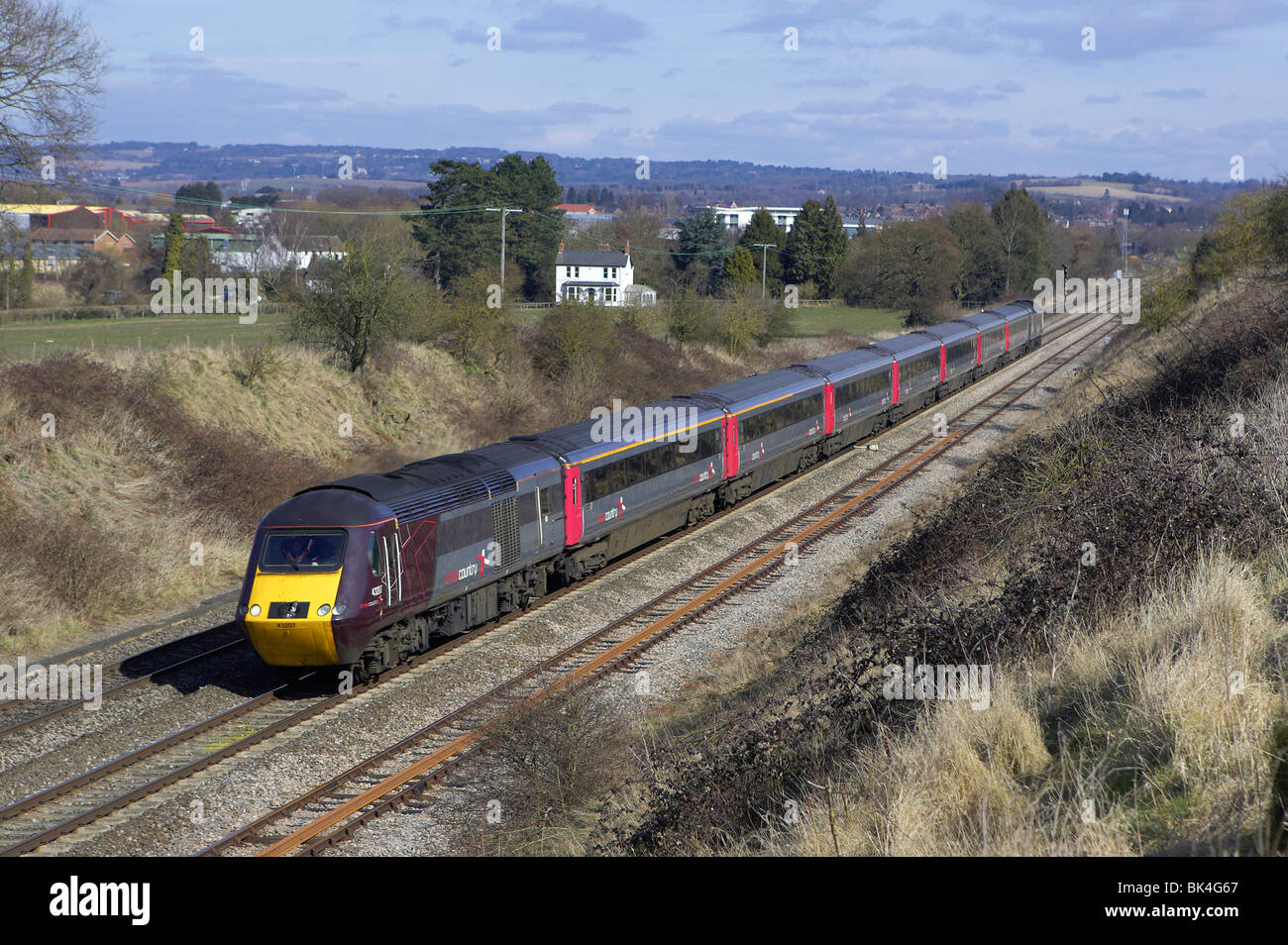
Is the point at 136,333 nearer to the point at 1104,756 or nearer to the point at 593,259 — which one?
the point at 1104,756

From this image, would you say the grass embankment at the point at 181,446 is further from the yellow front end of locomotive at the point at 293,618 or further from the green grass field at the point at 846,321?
the green grass field at the point at 846,321

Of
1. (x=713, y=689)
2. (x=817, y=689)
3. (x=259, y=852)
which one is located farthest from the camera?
(x=713, y=689)

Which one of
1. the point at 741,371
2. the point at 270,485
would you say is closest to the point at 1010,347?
the point at 741,371

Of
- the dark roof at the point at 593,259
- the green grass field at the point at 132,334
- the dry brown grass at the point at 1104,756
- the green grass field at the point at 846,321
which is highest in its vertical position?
the dark roof at the point at 593,259

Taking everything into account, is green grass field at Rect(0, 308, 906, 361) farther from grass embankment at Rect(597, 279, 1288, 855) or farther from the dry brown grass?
Answer: the dry brown grass

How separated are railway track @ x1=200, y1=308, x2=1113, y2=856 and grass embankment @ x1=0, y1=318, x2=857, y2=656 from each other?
8.02 m

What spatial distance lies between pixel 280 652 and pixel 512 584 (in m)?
4.67

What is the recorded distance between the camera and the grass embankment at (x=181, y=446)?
1948 cm

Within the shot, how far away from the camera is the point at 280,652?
14203mm

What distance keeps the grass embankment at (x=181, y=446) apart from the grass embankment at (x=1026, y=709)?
415 inches

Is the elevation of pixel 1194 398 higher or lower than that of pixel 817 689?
higher

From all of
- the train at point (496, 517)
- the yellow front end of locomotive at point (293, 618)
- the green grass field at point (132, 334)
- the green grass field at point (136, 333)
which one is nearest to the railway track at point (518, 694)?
the train at point (496, 517)

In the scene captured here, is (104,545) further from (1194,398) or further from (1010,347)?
(1010,347)

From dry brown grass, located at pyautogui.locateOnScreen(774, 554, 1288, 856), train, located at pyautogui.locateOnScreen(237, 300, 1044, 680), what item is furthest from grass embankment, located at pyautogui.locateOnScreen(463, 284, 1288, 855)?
train, located at pyautogui.locateOnScreen(237, 300, 1044, 680)
